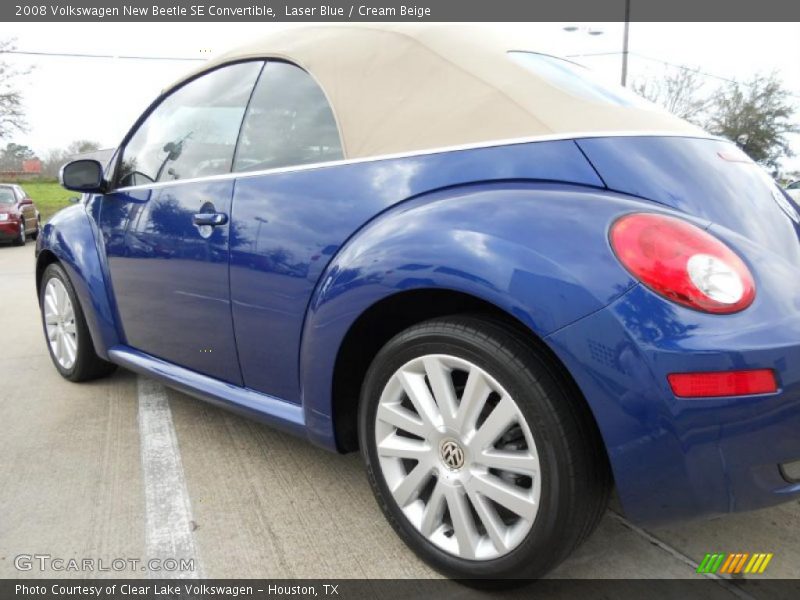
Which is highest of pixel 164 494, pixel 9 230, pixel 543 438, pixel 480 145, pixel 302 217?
pixel 480 145

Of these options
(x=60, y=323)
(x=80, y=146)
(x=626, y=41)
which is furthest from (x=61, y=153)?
(x=60, y=323)

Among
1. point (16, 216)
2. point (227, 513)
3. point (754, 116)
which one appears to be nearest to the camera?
point (227, 513)

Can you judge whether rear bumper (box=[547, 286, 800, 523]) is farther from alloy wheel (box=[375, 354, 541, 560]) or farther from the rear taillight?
alloy wheel (box=[375, 354, 541, 560])

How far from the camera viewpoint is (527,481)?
5.72 feet

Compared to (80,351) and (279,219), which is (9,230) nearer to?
(80,351)

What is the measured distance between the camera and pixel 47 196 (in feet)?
114

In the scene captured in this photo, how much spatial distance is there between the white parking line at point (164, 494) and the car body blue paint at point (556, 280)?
0.44 m

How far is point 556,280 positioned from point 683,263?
296 mm

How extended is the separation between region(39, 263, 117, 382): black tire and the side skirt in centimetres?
46

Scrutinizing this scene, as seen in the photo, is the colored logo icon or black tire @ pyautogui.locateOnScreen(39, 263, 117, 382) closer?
the colored logo icon

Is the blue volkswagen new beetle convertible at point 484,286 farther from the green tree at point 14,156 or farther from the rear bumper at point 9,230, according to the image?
the green tree at point 14,156

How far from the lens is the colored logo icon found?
190cm

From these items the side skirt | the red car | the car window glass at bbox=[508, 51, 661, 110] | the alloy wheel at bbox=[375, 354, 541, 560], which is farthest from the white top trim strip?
the red car

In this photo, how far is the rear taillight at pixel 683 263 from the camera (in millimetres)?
1440
